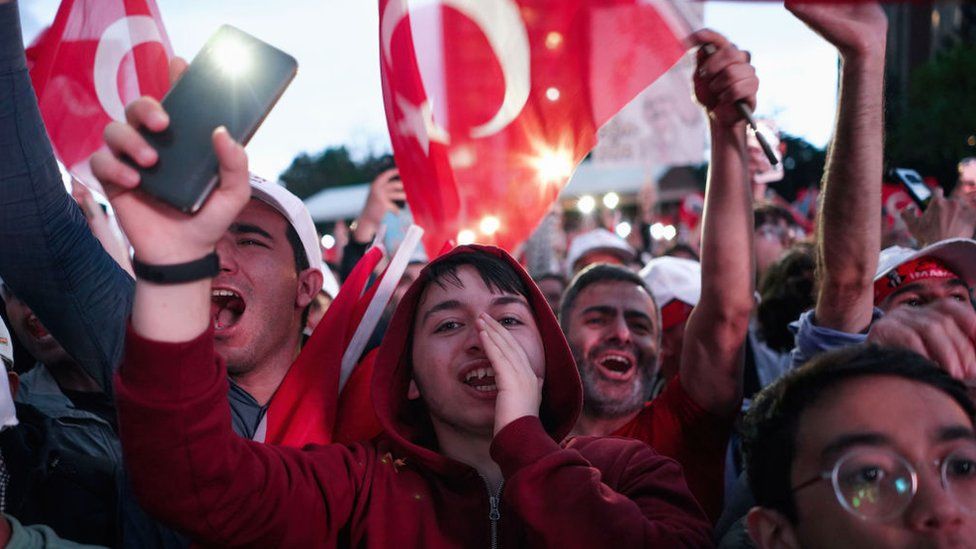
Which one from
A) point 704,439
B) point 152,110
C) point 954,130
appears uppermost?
point 152,110

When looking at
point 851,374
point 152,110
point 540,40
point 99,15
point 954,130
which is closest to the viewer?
point 152,110

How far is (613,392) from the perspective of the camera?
3.39 metres

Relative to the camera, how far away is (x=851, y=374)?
170 centimetres

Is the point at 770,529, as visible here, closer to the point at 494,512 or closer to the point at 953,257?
the point at 494,512

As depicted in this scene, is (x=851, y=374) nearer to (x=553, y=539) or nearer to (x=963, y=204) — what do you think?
(x=553, y=539)

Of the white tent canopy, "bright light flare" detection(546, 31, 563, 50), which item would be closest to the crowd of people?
"bright light flare" detection(546, 31, 563, 50)

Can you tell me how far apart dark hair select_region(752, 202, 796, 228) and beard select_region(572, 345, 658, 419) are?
8.72 feet

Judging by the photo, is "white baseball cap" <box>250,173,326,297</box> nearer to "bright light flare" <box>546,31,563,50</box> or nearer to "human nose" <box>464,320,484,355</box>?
"human nose" <box>464,320,484,355</box>

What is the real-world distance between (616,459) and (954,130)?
2513 centimetres

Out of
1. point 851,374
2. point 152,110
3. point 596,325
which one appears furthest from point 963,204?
point 152,110

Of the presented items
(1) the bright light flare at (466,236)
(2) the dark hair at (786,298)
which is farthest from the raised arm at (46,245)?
(2) the dark hair at (786,298)

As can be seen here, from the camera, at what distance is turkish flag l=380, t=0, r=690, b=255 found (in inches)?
111

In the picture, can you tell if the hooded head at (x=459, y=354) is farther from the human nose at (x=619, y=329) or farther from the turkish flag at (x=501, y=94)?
the human nose at (x=619, y=329)

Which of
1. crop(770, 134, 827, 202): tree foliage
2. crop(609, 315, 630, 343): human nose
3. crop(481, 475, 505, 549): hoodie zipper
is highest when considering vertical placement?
crop(481, 475, 505, 549): hoodie zipper
